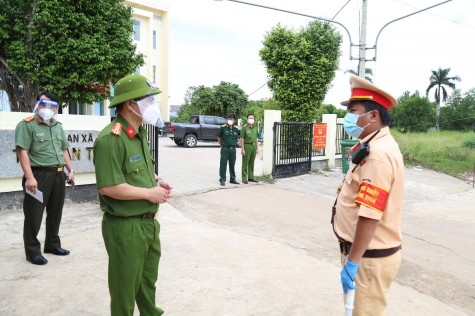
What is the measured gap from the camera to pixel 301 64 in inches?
593

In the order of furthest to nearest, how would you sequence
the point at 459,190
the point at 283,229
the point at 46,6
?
1. the point at 459,190
2. the point at 46,6
3. the point at 283,229

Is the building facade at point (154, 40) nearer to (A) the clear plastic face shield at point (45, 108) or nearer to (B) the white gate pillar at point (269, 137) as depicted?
(B) the white gate pillar at point (269, 137)

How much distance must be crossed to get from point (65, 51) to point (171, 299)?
813 cm

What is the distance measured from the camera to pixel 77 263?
14.1 ft

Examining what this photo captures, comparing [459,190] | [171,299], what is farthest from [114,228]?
[459,190]

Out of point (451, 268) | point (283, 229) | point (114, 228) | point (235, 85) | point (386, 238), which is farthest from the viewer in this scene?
point (235, 85)

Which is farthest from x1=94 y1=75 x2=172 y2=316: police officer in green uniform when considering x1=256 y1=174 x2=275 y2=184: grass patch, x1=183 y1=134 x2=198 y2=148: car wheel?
x1=183 y1=134 x2=198 y2=148: car wheel

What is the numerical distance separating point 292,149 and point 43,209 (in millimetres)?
8511

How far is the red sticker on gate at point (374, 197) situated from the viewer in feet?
6.72

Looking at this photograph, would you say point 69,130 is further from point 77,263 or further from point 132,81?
point 132,81

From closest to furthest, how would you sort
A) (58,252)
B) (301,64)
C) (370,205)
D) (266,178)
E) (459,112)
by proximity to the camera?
(370,205), (58,252), (266,178), (301,64), (459,112)

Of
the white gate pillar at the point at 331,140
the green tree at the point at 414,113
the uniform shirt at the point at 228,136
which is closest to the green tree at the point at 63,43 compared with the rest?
the uniform shirt at the point at 228,136

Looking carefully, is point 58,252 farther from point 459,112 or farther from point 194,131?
point 459,112

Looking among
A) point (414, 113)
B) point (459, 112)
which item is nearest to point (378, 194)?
point (414, 113)
